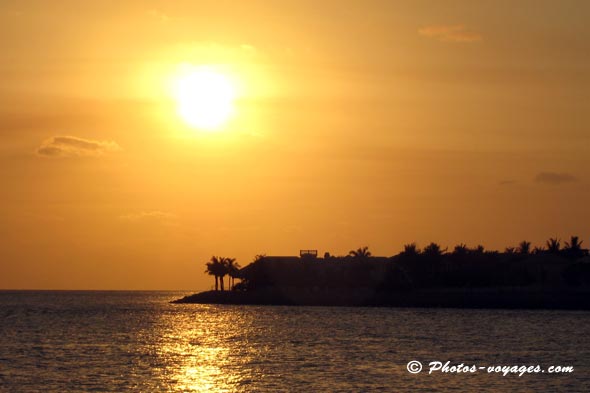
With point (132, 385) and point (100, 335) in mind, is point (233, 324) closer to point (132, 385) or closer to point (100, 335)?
point (100, 335)

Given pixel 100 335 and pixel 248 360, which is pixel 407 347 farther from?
pixel 100 335

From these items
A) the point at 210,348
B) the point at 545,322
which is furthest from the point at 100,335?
the point at 545,322

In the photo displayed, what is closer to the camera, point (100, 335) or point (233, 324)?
point (100, 335)

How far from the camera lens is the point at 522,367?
72.7 meters

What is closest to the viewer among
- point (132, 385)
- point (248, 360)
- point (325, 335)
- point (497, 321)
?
point (132, 385)

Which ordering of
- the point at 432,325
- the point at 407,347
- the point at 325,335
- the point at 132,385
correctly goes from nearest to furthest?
1. the point at 132,385
2. the point at 407,347
3. the point at 325,335
4. the point at 432,325

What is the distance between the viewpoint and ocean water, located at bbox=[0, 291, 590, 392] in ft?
203

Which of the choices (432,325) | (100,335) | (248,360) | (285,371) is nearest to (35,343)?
(100,335)

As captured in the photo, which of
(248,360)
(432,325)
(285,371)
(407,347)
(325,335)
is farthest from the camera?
(432,325)

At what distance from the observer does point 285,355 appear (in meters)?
81.4

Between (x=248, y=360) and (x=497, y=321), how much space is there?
6804 cm

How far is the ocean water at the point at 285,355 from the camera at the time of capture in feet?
203

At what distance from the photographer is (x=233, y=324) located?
437 ft

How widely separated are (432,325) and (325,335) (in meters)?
25.7
